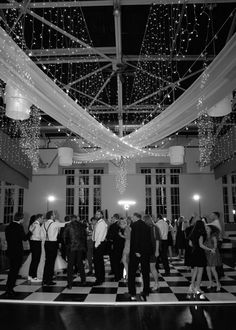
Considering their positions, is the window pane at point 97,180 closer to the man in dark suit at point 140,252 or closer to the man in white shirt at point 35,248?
the man in white shirt at point 35,248

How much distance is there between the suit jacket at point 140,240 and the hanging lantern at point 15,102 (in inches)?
88.2

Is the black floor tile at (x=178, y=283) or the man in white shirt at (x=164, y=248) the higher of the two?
the man in white shirt at (x=164, y=248)

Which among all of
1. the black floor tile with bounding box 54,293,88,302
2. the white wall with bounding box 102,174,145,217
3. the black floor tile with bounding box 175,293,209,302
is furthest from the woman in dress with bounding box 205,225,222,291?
the white wall with bounding box 102,174,145,217

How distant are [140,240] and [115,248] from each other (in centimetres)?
172

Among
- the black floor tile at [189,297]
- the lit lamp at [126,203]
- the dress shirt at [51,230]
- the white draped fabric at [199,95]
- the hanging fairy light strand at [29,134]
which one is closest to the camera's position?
the white draped fabric at [199,95]

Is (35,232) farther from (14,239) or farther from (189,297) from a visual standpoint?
(189,297)

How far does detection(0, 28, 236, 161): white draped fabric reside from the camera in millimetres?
2715

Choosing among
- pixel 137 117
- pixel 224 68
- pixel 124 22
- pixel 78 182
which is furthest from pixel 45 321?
pixel 78 182

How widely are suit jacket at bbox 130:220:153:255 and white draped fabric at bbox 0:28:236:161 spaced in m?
1.29

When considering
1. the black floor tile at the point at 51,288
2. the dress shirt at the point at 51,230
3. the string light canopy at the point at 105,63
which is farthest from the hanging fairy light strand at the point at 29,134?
the black floor tile at the point at 51,288

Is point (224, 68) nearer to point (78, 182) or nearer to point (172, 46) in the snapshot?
point (172, 46)

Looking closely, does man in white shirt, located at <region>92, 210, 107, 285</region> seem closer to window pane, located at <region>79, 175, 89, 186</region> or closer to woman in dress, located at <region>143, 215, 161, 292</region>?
woman in dress, located at <region>143, 215, 161, 292</region>

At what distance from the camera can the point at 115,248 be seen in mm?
6016

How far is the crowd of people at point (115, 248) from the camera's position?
450 cm
